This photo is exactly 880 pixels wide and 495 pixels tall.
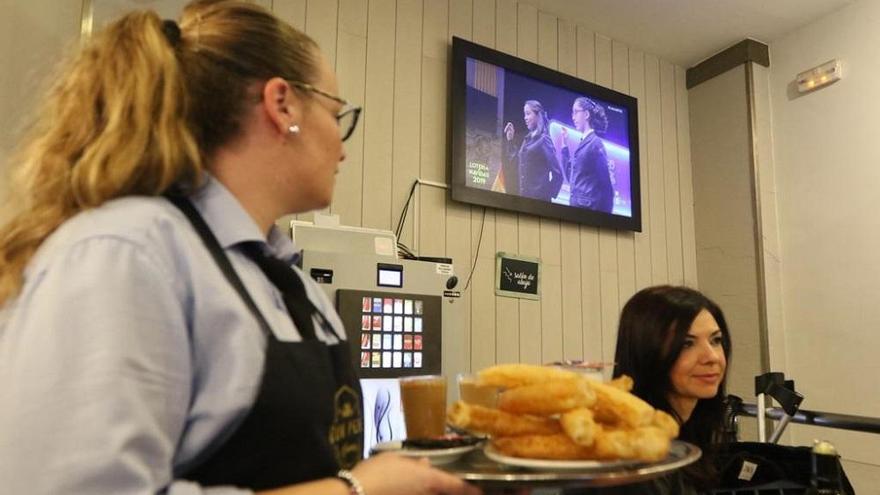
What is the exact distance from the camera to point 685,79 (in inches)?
157

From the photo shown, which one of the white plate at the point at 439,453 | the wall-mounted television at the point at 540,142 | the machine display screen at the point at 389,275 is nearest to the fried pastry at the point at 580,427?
the white plate at the point at 439,453

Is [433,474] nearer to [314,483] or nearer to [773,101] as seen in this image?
[314,483]

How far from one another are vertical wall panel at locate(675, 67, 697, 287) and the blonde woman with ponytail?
3250 millimetres

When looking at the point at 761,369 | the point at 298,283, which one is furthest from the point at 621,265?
the point at 298,283

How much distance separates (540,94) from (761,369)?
191cm

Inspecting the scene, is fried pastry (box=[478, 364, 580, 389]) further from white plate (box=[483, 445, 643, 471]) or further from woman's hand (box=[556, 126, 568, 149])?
woman's hand (box=[556, 126, 568, 149])

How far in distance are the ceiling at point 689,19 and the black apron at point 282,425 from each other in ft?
9.66

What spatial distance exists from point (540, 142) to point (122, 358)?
2.77m

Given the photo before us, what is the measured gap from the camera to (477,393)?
1114mm

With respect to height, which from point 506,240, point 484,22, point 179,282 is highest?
point 484,22

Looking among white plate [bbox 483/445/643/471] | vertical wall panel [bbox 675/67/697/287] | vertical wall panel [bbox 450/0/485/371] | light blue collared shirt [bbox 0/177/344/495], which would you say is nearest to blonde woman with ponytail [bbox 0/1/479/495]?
light blue collared shirt [bbox 0/177/344/495]

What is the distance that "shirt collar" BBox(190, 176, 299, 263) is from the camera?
0.79 meters

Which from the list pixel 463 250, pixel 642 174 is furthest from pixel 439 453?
pixel 642 174

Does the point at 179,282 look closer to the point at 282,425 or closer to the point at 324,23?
the point at 282,425
